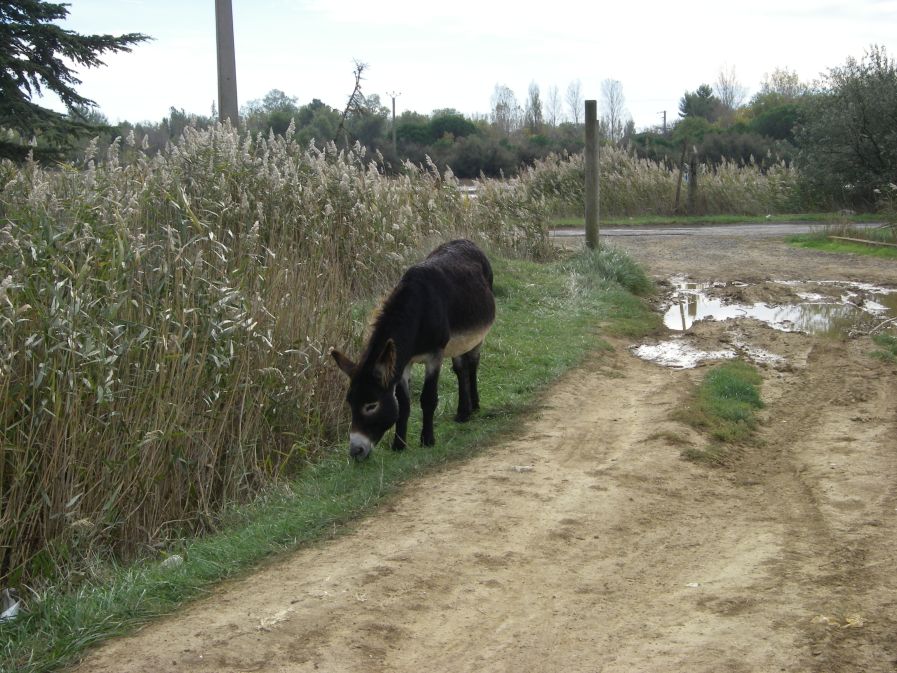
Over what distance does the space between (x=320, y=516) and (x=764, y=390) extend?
5428mm

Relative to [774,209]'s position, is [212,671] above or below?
below

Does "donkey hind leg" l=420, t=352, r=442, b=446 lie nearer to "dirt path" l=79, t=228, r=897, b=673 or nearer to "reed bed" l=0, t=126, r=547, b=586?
"dirt path" l=79, t=228, r=897, b=673

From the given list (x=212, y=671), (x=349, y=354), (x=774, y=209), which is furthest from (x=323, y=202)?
(x=774, y=209)

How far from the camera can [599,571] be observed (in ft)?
18.7

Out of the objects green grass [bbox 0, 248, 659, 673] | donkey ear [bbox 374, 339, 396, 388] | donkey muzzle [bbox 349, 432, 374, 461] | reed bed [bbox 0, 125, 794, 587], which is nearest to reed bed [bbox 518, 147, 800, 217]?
green grass [bbox 0, 248, 659, 673]

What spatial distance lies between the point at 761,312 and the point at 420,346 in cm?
823

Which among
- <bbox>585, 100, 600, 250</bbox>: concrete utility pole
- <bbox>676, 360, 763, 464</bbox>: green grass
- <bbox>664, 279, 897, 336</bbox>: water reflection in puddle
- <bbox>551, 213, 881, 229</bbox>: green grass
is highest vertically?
<bbox>585, 100, 600, 250</bbox>: concrete utility pole

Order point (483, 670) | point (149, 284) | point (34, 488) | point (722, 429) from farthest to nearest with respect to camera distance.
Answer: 1. point (722, 429)
2. point (149, 284)
3. point (34, 488)
4. point (483, 670)

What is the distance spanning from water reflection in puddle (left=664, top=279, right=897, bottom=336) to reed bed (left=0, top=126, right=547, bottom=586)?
21.3 ft

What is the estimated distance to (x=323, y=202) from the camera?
11.4m

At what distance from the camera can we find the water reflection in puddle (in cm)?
1345

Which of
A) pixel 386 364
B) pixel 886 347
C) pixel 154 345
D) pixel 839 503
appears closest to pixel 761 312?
pixel 886 347

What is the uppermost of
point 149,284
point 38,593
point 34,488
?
point 149,284

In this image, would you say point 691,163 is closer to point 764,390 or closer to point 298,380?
point 764,390
